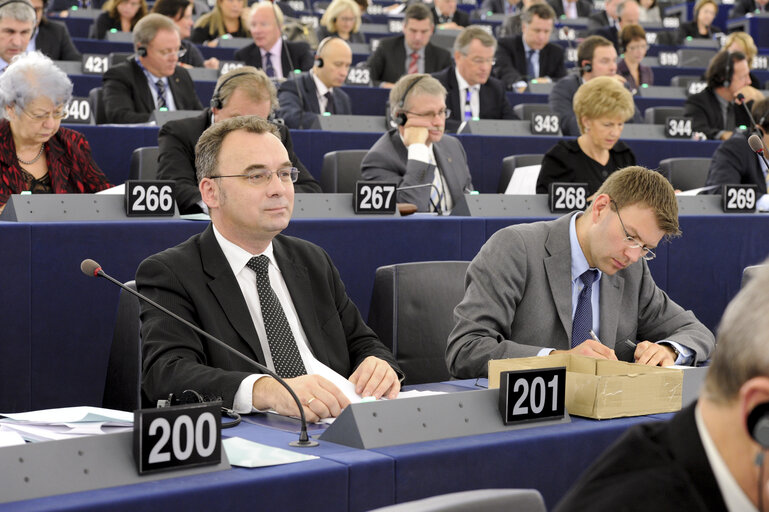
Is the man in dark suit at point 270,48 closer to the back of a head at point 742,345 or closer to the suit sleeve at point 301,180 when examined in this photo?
the suit sleeve at point 301,180

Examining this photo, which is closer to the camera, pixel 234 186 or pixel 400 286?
pixel 234 186

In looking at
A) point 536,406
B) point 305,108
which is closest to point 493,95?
point 305,108

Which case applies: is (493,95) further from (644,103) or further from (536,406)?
(536,406)

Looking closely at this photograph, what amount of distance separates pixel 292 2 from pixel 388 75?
3670 mm

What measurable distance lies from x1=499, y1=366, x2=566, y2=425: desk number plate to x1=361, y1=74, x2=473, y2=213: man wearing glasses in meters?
2.56

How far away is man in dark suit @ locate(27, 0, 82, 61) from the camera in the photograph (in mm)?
6758

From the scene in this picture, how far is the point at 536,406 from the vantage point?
5.51 feet

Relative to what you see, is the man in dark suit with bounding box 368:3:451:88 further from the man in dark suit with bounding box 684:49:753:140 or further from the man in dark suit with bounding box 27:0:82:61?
the man in dark suit with bounding box 27:0:82:61

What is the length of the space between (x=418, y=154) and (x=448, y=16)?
608cm

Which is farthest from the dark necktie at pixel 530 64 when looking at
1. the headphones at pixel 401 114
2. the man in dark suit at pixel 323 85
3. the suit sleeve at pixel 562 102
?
the headphones at pixel 401 114

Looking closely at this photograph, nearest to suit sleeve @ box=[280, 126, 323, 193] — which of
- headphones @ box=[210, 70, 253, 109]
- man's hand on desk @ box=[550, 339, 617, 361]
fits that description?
headphones @ box=[210, 70, 253, 109]

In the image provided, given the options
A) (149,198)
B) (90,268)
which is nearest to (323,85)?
(149,198)

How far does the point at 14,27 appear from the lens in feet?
16.7

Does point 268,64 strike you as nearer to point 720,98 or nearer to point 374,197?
point 720,98
